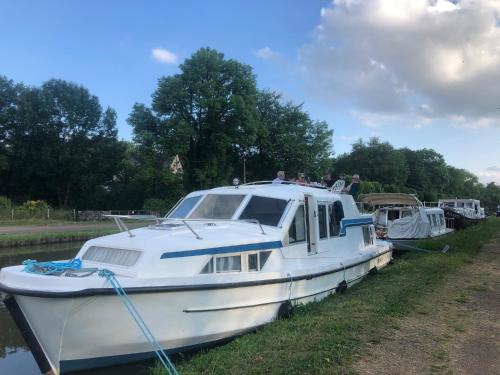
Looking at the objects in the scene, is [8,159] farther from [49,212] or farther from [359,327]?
[359,327]

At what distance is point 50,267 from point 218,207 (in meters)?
3.45

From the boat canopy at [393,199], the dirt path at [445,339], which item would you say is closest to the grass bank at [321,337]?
the dirt path at [445,339]

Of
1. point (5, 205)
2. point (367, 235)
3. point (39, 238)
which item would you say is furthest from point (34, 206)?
point (367, 235)

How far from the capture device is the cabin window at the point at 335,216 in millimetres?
10672

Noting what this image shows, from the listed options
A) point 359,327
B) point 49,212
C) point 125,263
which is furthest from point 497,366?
point 49,212

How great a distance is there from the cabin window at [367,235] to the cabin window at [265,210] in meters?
4.80

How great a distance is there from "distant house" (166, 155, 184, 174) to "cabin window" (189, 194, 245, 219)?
1467 inches

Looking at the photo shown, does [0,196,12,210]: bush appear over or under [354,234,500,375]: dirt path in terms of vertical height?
over

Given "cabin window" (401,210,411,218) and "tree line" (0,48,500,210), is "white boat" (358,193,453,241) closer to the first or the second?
"cabin window" (401,210,411,218)

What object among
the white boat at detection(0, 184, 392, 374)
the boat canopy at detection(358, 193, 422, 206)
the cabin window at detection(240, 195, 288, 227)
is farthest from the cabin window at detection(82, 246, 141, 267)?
the boat canopy at detection(358, 193, 422, 206)

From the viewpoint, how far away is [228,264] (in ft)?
24.3

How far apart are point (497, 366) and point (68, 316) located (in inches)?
207

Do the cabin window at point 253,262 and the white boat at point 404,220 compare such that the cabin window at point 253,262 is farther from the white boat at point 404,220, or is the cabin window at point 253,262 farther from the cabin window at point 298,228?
the white boat at point 404,220

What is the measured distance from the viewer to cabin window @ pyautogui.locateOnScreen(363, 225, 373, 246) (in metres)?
13.1
